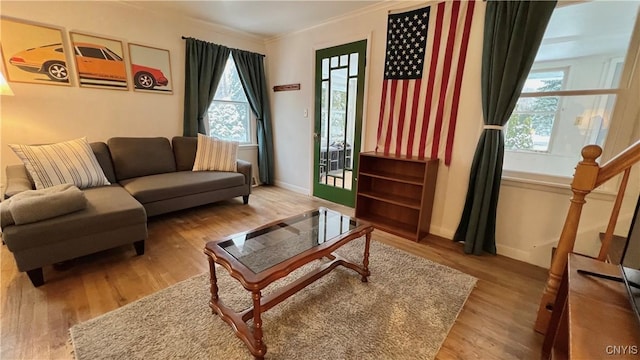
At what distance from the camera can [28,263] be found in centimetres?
168

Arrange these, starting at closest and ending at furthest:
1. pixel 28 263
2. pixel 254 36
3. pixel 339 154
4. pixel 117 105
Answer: pixel 28 263 < pixel 117 105 < pixel 339 154 < pixel 254 36

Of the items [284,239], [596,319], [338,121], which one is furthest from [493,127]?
[284,239]

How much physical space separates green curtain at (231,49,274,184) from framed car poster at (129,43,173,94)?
971 millimetres

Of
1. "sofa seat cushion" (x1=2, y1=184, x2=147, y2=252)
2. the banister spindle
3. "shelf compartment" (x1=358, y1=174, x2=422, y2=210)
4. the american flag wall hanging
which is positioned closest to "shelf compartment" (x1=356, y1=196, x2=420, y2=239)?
"shelf compartment" (x1=358, y1=174, x2=422, y2=210)

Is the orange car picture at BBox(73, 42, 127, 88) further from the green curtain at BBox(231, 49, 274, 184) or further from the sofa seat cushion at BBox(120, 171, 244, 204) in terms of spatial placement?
the green curtain at BBox(231, 49, 274, 184)

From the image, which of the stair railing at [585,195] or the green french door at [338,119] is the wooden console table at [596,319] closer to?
the stair railing at [585,195]

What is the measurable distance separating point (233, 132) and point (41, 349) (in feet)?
11.1

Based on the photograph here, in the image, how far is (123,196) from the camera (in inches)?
89.2

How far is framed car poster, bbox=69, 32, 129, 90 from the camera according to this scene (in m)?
2.78

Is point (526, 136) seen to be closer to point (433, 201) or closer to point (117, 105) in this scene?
point (433, 201)

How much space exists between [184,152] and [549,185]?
12.9ft

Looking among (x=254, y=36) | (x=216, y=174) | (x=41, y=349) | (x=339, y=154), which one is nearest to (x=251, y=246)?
(x=41, y=349)

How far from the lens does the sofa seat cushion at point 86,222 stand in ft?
5.37

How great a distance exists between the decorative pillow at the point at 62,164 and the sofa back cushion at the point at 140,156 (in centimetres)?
27
